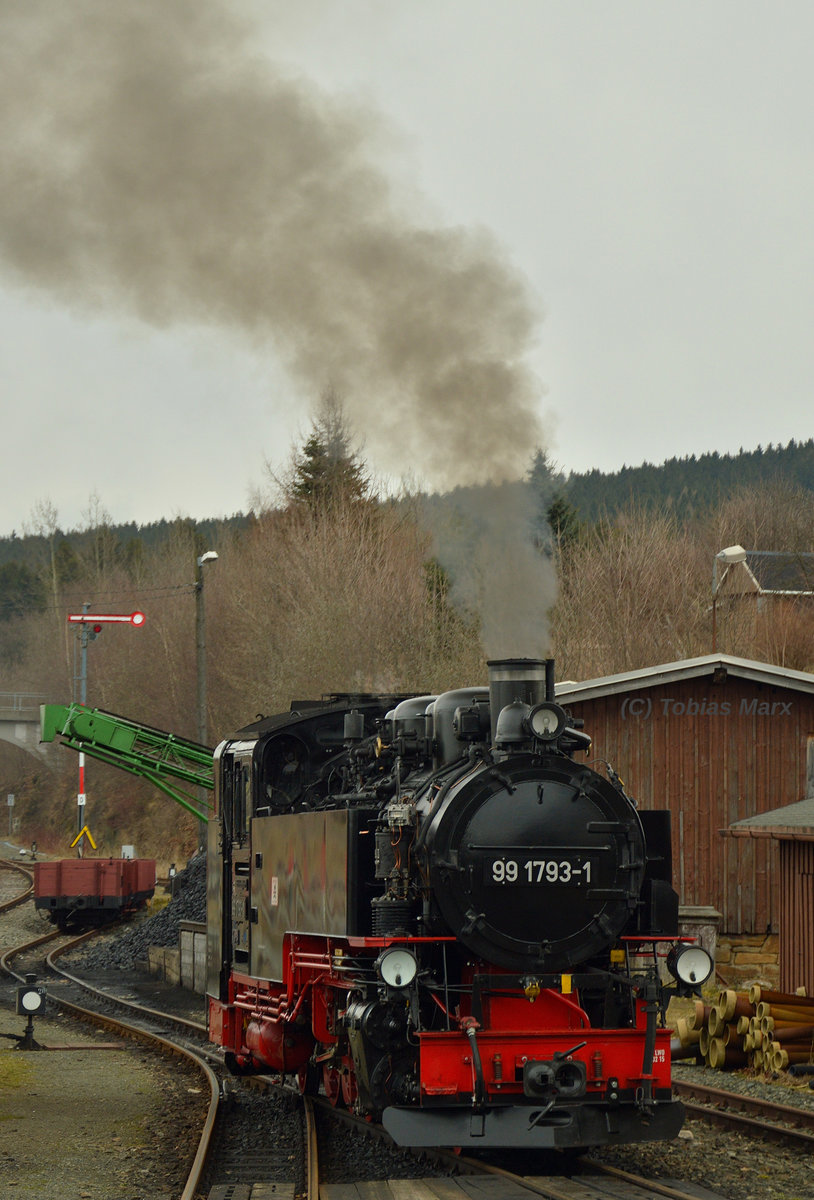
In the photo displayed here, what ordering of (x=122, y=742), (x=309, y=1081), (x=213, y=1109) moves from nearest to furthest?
(x=213, y=1109)
(x=309, y=1081)
(x=122, y=742)

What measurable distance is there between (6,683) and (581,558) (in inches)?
1914

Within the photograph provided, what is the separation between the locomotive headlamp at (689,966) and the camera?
804 centimetres

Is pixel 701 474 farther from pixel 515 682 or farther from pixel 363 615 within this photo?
pixel 515 682

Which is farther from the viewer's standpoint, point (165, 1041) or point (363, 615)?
point (363, 615)

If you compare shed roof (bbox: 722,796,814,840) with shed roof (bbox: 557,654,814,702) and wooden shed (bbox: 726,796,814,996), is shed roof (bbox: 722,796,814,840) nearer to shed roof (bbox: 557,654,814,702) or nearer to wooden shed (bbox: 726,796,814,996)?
wooden shed (bbox: 726,796,814,996)

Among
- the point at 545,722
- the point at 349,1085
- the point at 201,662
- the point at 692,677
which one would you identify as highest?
the point at 201,662

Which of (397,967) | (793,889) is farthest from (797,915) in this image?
(397,967)

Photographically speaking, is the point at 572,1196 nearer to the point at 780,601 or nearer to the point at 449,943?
the point at 449,943

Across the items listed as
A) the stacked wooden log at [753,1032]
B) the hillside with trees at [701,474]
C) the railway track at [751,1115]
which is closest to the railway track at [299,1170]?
the railway track at [751,1115]

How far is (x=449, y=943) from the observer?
799cm

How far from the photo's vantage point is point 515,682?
820 cm

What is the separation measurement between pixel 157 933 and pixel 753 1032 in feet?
45.0

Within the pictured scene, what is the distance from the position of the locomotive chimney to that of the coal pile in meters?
14.4

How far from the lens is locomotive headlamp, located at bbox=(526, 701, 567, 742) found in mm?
8039
